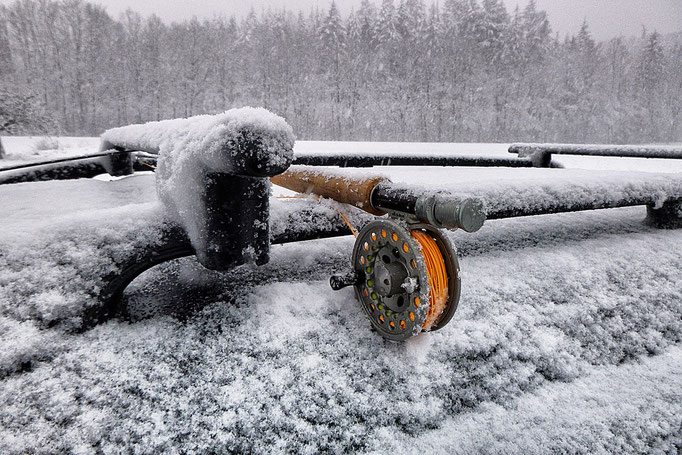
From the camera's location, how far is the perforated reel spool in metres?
1.26

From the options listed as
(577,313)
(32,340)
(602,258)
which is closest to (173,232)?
(32,340)

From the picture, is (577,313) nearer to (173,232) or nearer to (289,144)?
(289,144)

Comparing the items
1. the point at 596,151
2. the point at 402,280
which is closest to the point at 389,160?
the point at 596,151

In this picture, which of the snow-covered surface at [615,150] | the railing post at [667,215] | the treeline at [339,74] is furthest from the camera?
the treeline at [339,74]

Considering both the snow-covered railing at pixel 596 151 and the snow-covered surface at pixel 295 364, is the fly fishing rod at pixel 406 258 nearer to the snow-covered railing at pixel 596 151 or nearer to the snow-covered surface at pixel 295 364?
the snow-covered surface at pixel 295 364

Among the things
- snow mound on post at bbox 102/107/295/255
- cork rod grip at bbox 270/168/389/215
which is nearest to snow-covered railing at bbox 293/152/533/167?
cork rod grip at bbox 270/168/389/215

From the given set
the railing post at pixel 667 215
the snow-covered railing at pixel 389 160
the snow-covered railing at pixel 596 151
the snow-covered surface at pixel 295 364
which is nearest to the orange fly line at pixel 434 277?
the snow-covered surface at pixel 295 364

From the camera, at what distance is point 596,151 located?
4387mm

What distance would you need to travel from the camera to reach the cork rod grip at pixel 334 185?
1.53 m

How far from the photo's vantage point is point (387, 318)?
1.41 metres

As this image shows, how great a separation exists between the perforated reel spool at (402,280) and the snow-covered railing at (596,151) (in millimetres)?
3754

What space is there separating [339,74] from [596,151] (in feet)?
138

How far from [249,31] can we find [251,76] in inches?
404

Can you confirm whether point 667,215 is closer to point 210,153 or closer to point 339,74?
point 210,153
